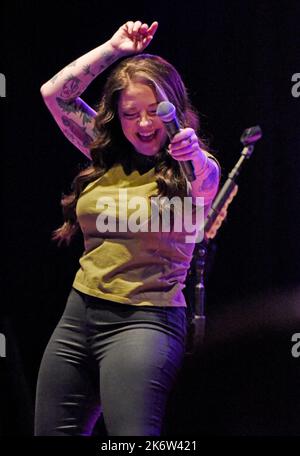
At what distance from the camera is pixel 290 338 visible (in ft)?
6.88

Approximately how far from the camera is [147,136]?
1.45m

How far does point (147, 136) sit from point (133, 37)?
248 mm

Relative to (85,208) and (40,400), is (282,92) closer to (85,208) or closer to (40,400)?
(85,208)

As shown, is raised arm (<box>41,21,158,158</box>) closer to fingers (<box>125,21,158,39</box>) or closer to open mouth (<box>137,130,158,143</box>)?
fingers (<box>125,21,158,39</box>)

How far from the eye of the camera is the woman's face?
4.69 feet

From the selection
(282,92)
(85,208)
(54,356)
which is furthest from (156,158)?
(282,92)

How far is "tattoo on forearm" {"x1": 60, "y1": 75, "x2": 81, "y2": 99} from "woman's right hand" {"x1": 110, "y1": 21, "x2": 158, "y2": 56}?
12 centimetres

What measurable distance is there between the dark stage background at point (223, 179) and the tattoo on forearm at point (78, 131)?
1.78 ft
